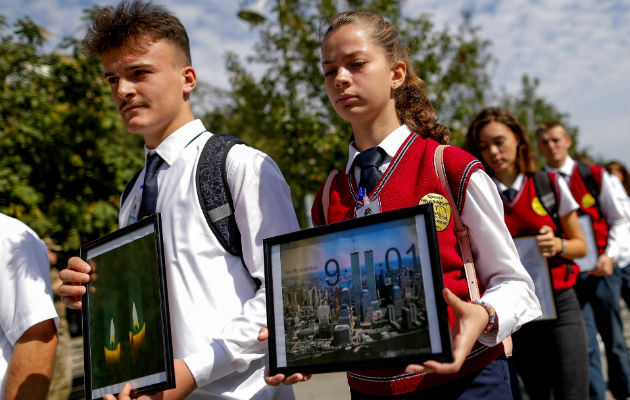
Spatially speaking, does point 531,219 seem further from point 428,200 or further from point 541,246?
point 428,200

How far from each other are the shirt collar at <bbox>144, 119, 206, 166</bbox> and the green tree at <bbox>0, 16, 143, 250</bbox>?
2836mm

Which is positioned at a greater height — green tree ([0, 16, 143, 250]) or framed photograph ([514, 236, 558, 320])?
green tree ([0, 16, 143, 250])

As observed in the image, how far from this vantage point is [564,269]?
396cm

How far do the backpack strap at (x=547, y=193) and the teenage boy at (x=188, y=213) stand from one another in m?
2.43

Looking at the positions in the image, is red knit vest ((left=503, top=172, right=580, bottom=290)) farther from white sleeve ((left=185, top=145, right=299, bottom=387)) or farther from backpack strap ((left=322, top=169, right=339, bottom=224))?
white sleeve ((left=185, top=145, right=299, bottom=387))

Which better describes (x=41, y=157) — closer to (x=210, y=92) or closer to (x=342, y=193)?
(x=342, y=193)

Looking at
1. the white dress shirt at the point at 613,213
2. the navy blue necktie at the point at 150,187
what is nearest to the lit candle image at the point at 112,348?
the navy blue necktie at the point at 150,187

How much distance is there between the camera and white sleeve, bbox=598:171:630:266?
5410 mm

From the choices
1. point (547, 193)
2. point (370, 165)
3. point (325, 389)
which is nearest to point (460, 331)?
point (370, 165)

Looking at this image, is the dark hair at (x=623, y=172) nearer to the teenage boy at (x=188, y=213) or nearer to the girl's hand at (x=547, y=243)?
the girl's hand at (x=547, y=243)

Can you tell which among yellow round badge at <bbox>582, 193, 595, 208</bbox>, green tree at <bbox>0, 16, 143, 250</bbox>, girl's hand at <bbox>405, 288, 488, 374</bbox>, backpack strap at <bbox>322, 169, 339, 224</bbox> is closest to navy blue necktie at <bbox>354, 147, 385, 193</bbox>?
backpack strap at <bbox>322, 169, 339, 224</bbox>

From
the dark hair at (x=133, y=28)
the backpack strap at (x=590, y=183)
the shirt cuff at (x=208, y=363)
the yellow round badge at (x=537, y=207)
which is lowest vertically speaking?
the shirt cuff at (x=208, y=363)

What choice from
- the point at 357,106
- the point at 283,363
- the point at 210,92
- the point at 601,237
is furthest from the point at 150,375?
the point at 210,92

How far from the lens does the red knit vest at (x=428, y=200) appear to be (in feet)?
6.01
